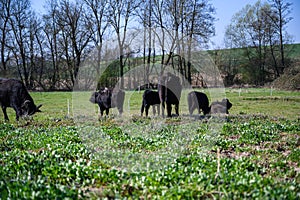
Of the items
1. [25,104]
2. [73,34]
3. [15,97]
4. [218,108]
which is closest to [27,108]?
[25,104]

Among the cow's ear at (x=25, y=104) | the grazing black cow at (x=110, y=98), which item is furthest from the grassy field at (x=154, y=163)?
the grazing black cow at (x=110, y=98)

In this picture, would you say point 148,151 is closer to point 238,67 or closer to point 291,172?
point 291,172

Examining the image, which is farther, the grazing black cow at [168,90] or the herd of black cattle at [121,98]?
the herd of black cattle at [121,98]

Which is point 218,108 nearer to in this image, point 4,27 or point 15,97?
point 15,97

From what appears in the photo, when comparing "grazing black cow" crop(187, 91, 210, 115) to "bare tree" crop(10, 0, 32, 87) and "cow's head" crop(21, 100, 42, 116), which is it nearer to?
"cow's head" crop(21, 100, 42, 116)

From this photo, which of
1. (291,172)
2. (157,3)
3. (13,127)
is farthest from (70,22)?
(291,172)

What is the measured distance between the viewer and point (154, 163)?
7008mm

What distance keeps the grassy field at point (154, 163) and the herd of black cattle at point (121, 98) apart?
4.38 m

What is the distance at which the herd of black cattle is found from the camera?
17.2m

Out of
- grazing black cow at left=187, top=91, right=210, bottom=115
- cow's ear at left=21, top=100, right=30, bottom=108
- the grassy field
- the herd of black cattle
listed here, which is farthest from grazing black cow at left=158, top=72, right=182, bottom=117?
cow's ear at left=21, top=100, right=30, bottom=108

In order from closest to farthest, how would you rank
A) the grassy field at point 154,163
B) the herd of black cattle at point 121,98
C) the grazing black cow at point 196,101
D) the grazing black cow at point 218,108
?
1. the grassy field at point 154,163
2. the herd of black cattle at point 121,98
3. the grazing black cow at point 196,101
4. the grazing black cow at point 218,108

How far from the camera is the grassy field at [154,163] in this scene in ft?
17.2

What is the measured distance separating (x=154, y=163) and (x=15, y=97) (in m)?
13.2

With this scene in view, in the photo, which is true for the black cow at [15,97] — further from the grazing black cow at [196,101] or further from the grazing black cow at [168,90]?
the grazing black cow at [196,101]
